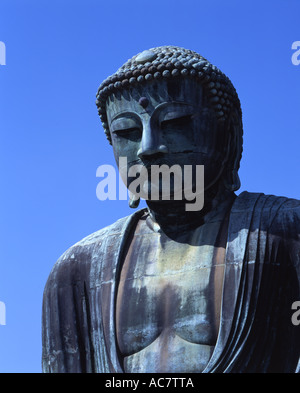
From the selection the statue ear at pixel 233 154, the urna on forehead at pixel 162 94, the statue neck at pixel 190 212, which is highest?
the urna on forehead at pixel 162 94

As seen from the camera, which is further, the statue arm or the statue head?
the statue arm

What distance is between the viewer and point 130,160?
1967 centimetres

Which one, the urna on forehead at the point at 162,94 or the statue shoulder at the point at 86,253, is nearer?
the urna on forehead at the point at 162,94

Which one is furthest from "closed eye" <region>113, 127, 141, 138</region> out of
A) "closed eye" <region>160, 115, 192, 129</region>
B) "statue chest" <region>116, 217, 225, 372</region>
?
"statue chest" <region>116, 217, 225, 372</region>

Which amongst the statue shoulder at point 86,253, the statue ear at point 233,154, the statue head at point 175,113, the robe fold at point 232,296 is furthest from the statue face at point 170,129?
the statue shoulder at point 86,253

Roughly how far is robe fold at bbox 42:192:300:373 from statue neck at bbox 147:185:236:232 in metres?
0.19

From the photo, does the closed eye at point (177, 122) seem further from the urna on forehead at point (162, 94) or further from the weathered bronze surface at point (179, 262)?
the urna on forehead at point (162, 94)

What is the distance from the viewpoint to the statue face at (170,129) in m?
19.5

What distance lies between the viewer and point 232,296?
18828mm

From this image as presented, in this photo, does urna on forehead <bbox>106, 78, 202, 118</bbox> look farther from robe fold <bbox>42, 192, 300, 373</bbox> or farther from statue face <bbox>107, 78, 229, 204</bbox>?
robe fold <bbox>42, 192, 300, 373</bbox>

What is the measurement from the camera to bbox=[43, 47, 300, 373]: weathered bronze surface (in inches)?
742

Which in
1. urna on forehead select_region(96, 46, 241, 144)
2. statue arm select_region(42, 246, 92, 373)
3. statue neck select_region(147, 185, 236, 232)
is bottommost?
statue arm select_region(42, 246, 92, 373)

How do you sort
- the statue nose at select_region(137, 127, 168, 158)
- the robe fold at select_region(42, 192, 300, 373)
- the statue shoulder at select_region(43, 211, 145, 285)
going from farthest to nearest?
the statue shoulder at select_region(43, 211, 145, 285) < the statue nose at select_region(137, 127, 168, 158) < the robe fold at select_region(42, 192, 300, 373)
